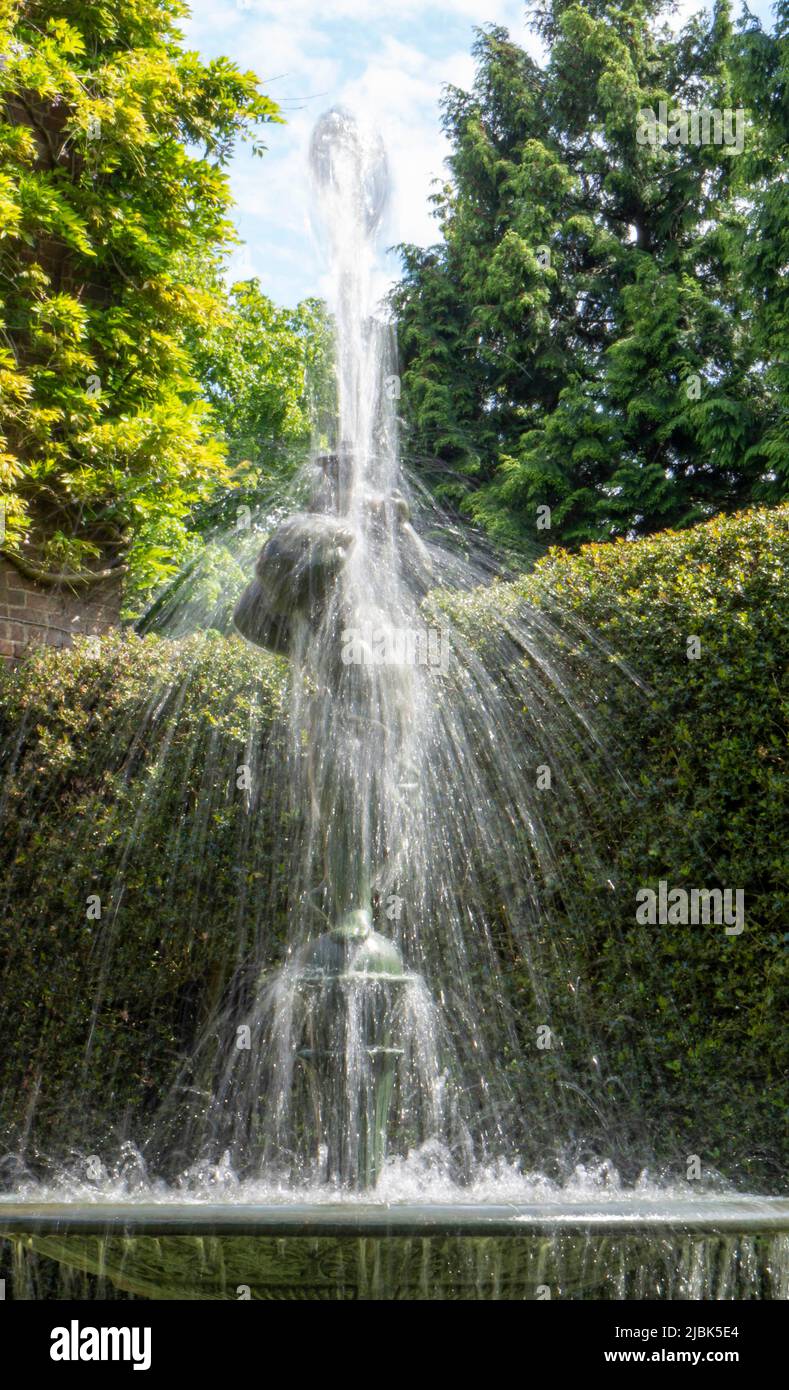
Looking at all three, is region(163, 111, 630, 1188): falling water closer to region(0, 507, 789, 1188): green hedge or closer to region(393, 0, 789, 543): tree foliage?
region(0, 507, 789, 1188): green hedge

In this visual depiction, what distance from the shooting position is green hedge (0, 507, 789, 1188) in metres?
5.57

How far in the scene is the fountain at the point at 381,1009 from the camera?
2.86m

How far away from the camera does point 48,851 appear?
7.18 metres

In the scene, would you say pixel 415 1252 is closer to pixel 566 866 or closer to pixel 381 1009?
pixel 381 1009

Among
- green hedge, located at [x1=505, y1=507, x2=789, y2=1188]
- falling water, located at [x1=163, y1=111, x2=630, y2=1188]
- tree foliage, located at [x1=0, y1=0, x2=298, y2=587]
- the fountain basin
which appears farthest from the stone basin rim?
tree foliage, located at [x1=0, y1=0, x2=298, y2=587]

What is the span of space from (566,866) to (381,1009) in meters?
2.22

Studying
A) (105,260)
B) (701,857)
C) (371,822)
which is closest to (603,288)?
(105,260)

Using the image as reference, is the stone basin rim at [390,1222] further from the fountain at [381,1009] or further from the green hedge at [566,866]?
the green hedge at [566,866]

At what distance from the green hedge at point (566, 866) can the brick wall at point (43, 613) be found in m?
1.64

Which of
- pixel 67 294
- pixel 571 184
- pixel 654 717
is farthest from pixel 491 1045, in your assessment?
pixel 571 184

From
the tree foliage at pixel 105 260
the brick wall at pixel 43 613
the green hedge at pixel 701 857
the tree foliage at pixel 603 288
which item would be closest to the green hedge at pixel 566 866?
the green hedge at pixel 701 857

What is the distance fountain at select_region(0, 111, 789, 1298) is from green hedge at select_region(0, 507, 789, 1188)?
5.4 inches

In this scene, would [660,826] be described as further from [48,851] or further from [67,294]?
[67,294]

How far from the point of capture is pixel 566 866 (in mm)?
6191
